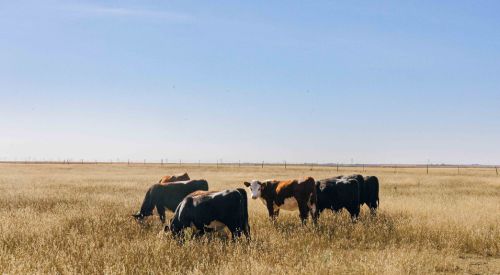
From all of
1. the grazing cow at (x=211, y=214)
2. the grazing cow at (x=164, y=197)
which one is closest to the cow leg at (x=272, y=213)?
the grazing cow at (x=164, y=197)

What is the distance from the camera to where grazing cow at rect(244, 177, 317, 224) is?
12.6 meters

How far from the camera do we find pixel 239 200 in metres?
8.98

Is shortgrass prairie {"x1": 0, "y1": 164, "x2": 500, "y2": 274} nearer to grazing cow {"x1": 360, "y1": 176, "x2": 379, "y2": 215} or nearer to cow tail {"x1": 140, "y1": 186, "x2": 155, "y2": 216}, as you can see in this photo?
cow tail {"x1": 140, "y1": 186, "x2": 155, "y2": 216}

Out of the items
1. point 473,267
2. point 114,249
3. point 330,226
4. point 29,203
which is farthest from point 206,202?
point 29,203

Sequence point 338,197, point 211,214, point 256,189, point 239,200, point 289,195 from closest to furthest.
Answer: point 211,214 → point 239,200 → point 289,195 → point 256,189 → point 338,197

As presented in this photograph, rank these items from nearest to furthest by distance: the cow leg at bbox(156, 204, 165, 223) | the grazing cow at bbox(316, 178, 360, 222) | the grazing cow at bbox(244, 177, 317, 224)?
the cow leg at bbox(156, 204, 165, 223), the grazing cow at bbox(244, 177, 317, 224), the grazing cow at bbox(316, 178, 360, 222)

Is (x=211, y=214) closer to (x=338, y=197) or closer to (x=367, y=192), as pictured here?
(x=338, y=197)

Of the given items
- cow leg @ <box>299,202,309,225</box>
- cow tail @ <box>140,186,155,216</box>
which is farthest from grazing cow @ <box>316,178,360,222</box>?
cow tail @ <box>140,186,155,216</box>

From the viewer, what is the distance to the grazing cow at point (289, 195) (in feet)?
41.4

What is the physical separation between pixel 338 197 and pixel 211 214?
6430mm

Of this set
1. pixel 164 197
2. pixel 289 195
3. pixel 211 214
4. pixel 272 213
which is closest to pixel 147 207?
pixel 164 197

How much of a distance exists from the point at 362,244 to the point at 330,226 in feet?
6.38

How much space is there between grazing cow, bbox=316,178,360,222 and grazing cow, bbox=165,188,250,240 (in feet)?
18.3

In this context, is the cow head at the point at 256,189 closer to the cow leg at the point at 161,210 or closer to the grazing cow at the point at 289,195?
the grazing cow at the point at 289,195
